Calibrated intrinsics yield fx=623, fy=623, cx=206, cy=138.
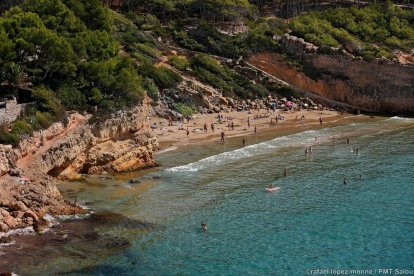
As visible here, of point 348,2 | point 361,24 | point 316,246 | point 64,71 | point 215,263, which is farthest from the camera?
point 348,2

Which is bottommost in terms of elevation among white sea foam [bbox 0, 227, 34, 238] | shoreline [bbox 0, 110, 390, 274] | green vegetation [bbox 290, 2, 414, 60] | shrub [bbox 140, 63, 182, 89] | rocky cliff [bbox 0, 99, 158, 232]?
shoreline [bbox 0, 110, 390, 274]

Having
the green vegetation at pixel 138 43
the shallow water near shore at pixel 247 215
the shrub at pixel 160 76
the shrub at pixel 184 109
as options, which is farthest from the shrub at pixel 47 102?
the shrub at pixel 160 76

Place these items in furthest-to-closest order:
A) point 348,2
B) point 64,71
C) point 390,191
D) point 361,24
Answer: point 348,2 < point 361,24 < point 64,71 < point 390,191

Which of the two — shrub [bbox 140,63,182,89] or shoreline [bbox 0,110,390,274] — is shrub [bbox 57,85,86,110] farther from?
shrub [bbox 140,63,182,89]

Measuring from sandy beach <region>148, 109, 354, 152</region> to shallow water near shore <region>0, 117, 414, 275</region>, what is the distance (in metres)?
3.83

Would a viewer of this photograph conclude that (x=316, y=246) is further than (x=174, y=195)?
No

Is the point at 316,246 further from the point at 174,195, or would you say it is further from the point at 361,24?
the point at 361,24

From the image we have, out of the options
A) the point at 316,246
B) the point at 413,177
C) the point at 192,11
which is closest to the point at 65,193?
the point at 316,246

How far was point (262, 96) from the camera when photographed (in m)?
78.0

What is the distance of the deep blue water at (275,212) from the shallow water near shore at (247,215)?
0.22 feet

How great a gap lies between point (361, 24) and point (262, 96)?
74.0 ft

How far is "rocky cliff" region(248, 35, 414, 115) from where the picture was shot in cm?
7856

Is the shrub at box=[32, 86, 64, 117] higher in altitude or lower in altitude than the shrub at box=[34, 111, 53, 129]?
higher

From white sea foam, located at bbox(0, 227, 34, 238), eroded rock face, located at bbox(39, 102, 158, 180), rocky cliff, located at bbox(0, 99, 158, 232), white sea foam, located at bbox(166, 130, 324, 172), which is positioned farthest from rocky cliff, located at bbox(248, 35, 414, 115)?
white sea foam, located at bbox(0, 227, 34, 238)
